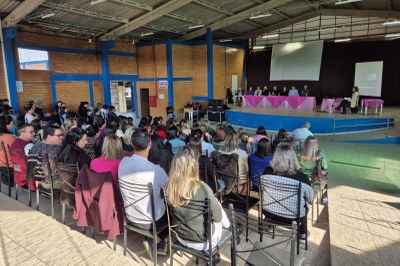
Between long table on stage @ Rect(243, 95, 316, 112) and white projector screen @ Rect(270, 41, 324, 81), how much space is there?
155 inches

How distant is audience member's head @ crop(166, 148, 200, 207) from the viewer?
1.97 metres

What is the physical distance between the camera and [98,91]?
1215 centimetres

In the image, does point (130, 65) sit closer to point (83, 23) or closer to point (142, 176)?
point (83, 23)

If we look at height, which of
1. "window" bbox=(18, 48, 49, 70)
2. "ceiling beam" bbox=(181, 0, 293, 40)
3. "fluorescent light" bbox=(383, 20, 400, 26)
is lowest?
"window" bbox=(18, 48, 49, 70)

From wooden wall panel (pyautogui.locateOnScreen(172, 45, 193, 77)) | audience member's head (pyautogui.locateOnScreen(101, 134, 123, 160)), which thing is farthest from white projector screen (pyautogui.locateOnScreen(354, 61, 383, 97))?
audience member's head (pyautogui.locateOnScreen(101, 134, 123, 160))

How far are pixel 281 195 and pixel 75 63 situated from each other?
1124 cm

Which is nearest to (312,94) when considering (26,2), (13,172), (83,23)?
(83,23)

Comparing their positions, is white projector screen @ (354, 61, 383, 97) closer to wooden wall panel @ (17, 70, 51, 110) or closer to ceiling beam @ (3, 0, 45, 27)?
ceiling beam @ (3, 0, 45, 27)

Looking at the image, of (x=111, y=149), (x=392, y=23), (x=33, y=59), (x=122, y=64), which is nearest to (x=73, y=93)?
(x=33, y=59)

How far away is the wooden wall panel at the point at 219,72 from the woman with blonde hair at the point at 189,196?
1397cm

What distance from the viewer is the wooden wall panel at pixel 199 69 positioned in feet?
47.9

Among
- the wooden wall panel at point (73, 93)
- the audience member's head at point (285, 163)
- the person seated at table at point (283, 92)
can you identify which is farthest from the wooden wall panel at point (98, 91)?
the audience member's head at point (285, 163)

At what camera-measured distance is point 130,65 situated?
13.7 metres

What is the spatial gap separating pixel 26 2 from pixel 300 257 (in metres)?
8.86
